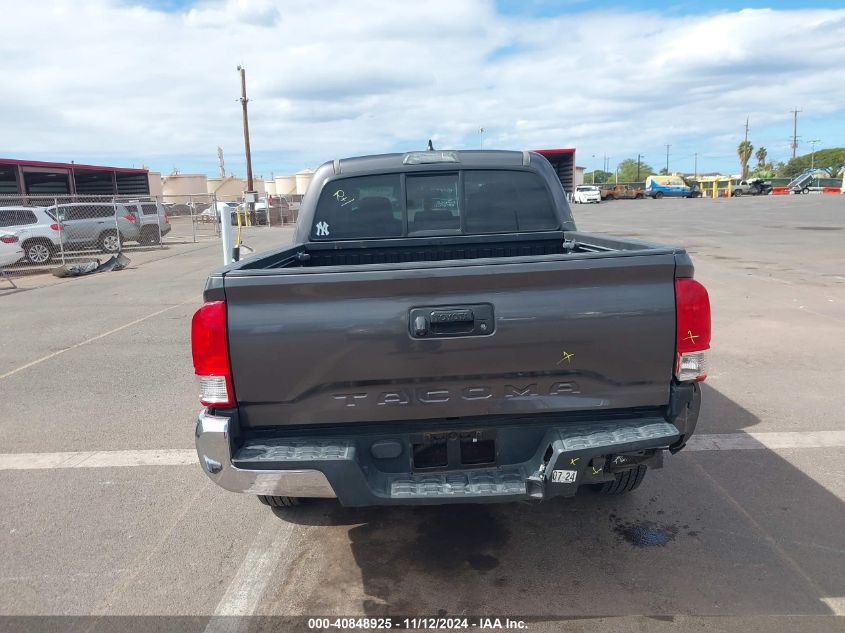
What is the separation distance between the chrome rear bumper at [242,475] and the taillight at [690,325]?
5.32 feet

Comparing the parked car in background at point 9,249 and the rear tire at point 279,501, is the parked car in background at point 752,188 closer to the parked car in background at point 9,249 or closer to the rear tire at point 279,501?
the parked car in background at point 9,249

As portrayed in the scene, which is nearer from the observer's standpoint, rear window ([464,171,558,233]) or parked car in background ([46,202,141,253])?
rear window ([464,171,558,233])

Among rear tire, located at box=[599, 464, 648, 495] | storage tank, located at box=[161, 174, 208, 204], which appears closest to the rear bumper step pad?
rear tire, located at box=[599, 464, 648, 495]

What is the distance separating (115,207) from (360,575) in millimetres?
20042

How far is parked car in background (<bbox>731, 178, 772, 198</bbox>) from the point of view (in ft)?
212

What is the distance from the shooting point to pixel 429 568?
321cm

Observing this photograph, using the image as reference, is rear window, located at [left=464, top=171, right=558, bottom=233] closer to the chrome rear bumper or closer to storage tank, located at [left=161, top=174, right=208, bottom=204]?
the chrome rear bumper

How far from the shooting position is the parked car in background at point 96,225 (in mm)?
19688

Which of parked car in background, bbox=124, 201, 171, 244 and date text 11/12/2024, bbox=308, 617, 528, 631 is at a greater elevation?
parked car in background, bbox=124, 201, 171, 244

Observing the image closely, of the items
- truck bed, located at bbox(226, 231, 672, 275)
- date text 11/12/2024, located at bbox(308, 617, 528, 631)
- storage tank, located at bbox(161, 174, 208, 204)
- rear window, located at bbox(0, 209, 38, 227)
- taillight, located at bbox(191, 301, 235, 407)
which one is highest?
storage tank, located at bbox(161, 174, 208, 204)

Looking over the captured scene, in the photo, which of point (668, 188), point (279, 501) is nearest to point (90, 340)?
point (279, 501)

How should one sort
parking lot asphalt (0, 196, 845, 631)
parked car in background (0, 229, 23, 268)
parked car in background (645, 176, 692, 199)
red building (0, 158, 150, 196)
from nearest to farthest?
parking lot asphalt (0, 196, 845, 631) → parked car in background (0, 229, 23, 268) → red building (0, 158, 150, 196) → parked car in background (645, 176, 692, 199)

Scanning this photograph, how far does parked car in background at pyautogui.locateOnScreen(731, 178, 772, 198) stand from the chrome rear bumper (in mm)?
70702

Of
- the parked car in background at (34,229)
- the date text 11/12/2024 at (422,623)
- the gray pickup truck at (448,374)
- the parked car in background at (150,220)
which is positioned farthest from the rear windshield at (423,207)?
the parked car in background at (150,220)
